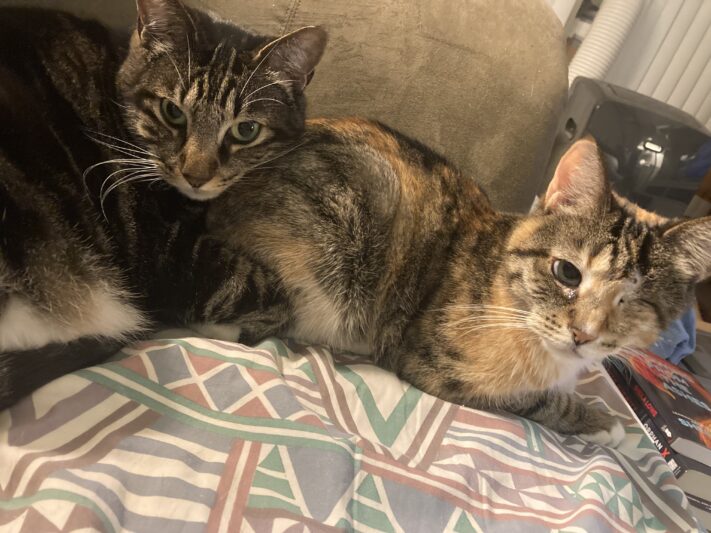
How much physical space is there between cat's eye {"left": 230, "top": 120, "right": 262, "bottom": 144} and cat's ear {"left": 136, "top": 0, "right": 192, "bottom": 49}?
218 millimetres

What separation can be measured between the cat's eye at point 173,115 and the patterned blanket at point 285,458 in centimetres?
50

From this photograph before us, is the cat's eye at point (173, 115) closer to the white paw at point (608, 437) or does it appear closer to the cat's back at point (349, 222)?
the cat's back at point (349, 222)

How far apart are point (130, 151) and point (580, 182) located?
41.6 inches

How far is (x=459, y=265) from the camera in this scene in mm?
1393

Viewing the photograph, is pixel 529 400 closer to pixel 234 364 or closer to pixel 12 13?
pixel 234 364

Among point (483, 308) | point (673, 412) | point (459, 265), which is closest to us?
point (483, 308)

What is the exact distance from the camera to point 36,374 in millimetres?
917

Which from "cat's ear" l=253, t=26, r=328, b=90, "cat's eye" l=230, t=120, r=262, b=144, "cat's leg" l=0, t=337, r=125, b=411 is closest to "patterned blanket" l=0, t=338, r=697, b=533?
"cat's leg" l=0, t=337, r=125, b=411

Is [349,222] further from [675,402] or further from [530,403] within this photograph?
[675,402]

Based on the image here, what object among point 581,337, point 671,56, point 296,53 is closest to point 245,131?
point 296,53

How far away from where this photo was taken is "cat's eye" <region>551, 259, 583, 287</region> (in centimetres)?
119

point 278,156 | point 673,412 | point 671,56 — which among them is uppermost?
point 671,56

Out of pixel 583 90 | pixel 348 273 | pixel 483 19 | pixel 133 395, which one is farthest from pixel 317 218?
pixel 583 90

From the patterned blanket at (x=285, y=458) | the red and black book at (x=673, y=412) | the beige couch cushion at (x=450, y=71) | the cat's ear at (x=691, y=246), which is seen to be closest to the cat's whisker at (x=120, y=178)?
the patterned blanket at (x=285, y=458)
